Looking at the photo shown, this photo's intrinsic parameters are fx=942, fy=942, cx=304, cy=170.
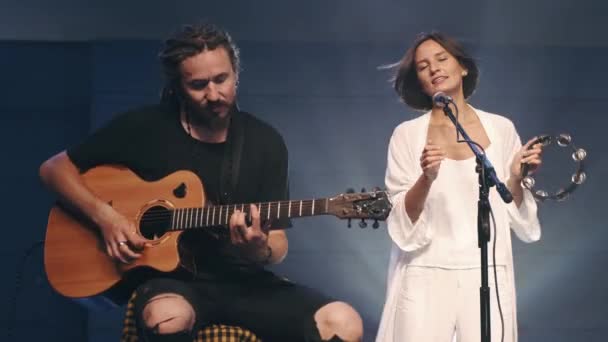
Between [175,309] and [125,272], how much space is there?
1.43 ft

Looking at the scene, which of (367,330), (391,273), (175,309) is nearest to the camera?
(175,309)

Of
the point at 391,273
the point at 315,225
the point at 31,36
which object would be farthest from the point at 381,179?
the point at 31,36

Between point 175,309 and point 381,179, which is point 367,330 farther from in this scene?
point 175,309

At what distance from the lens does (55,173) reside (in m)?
3.62

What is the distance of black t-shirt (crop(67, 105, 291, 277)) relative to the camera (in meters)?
3.41

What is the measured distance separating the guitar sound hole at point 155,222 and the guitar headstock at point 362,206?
2.04 ft

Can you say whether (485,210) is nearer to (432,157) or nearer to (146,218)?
(432,157)

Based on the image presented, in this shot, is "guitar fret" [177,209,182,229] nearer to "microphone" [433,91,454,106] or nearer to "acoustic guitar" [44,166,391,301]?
"acoustic guitar" [44,166,391,301]

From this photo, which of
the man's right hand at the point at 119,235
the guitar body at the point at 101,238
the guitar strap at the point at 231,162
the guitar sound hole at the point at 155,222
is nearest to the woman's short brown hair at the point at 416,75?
the guitar strap at the point at 231,162

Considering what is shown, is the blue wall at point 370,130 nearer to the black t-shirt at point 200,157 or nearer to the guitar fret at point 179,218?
the black t-shirt at point 200,157

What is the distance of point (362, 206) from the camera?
3201mm

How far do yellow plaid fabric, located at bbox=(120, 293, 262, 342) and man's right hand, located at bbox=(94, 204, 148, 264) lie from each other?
0.60ft

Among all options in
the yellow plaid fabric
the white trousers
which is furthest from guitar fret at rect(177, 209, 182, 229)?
the white trousers

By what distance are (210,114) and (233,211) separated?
0.41m
